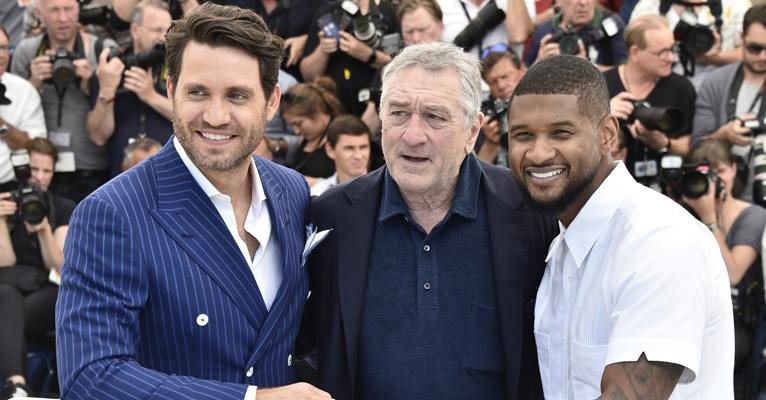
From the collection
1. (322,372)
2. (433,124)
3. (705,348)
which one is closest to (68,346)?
(322,372)

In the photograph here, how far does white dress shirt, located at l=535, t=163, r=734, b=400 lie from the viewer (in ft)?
9.39

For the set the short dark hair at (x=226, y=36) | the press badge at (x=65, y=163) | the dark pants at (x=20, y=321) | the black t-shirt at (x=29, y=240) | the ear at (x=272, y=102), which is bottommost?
the dark pants at (x=20, y=321)

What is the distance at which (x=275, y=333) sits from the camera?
3436 mm

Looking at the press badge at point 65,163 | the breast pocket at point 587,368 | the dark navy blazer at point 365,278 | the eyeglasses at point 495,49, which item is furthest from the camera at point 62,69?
the breast pocket at point 587,368

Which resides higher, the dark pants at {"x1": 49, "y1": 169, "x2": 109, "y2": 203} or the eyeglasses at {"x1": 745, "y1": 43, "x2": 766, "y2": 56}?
the eyeglasses at {"x1": 745, "y1": 43, "x2": 766, "y2": 56}

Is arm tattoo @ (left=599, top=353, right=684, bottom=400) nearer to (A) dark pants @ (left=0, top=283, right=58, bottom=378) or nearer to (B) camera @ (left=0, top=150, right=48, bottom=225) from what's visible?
(A) dark pants @ (left=0, top=283, right=58, bottom=378)

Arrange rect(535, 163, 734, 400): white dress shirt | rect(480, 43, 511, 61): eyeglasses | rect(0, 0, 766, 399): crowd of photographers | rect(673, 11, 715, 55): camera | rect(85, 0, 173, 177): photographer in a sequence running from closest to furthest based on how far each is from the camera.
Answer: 1. rect(535, 163, 734, 400): white dress shirt
2. rect(0, 0, 766, 399): crowd of photographers
3. rect(673, 11, 715, 55): camera
4. rect(480, 43, 511, 61): eyeglasses
5. rect(85, 0, 173, 177): photographer

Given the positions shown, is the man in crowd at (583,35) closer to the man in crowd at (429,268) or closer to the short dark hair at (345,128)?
the short dark hair at (345,128)

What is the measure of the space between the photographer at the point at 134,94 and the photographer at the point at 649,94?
3033 mm

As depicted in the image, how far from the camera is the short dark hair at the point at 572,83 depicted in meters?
3.24

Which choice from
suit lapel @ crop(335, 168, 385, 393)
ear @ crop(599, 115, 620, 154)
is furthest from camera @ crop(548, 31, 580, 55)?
ear @ crop(599, 115, 620, 154)

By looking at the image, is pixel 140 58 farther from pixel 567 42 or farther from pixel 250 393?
pixel 250 393

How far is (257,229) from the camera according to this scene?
11.6ft

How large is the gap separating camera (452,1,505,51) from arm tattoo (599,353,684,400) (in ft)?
17.2
